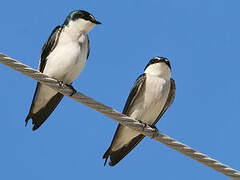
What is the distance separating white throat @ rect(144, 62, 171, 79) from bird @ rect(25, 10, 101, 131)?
3.30 ft

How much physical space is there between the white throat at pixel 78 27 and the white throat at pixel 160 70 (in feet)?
3.47

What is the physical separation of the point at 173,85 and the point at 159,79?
0.84 ft

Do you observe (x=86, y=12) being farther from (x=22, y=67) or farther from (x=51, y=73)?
(x=22, y=67)

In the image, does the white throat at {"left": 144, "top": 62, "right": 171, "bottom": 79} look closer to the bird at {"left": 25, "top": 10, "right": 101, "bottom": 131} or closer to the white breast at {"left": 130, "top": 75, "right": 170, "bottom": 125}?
the white breast at {"left": 130, "top": 75, "right": 170, "bottom": 125}

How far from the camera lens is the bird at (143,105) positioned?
28.0ft

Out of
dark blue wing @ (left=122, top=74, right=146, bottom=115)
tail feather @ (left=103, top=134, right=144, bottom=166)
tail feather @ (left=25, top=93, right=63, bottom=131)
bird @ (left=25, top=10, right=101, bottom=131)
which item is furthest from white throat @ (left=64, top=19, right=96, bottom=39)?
tail feather @ (left=103, top=134, right=144, bottom=166)

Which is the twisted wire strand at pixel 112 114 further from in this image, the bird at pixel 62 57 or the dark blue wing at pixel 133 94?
the dark blue wing at pixel 133 94

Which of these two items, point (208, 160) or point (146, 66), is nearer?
point (208, 160)

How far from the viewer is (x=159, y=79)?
8.66 metres

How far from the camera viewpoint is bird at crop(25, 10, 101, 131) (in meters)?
7.91

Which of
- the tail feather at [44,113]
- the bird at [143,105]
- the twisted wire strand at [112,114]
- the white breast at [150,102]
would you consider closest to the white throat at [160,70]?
the bird at [143,105]

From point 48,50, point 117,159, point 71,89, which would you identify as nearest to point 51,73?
point 48,50

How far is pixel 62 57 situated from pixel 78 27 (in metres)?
0.51

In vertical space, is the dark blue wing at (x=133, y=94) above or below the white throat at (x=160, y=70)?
below
